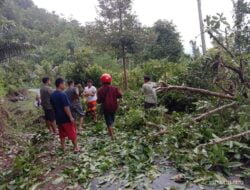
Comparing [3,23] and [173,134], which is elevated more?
[3,23]

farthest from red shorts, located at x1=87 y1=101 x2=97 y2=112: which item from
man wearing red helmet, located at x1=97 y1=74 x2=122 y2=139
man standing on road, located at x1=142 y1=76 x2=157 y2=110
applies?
man wearing red helmet, located at x1=97 y1=74 x2=122 y2=139

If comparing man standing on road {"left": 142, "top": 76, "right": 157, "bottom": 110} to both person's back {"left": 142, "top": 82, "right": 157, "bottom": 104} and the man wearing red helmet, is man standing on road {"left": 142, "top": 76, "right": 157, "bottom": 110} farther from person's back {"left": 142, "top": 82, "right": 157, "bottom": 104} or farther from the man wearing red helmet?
the man wearing red helmet

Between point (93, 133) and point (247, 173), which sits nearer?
point (247, 173)

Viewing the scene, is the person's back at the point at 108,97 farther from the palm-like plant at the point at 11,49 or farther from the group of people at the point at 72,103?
the palm-like plant at the point at 11,49

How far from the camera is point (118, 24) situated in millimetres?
16516

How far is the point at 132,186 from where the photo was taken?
15.6ft

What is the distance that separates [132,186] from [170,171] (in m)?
0.82

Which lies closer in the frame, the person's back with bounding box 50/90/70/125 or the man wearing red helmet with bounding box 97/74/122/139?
the person's back with bounding box 50/90/70/125

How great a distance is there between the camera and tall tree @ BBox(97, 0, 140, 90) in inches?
642

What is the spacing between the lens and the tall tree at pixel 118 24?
16.3 m

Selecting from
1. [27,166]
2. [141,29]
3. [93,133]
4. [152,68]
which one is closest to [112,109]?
[93,133]

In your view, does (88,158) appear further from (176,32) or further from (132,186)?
(176,32)

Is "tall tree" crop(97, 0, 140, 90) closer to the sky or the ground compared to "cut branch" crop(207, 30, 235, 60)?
closer to the sky

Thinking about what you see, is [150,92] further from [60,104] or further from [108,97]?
[60,104]
